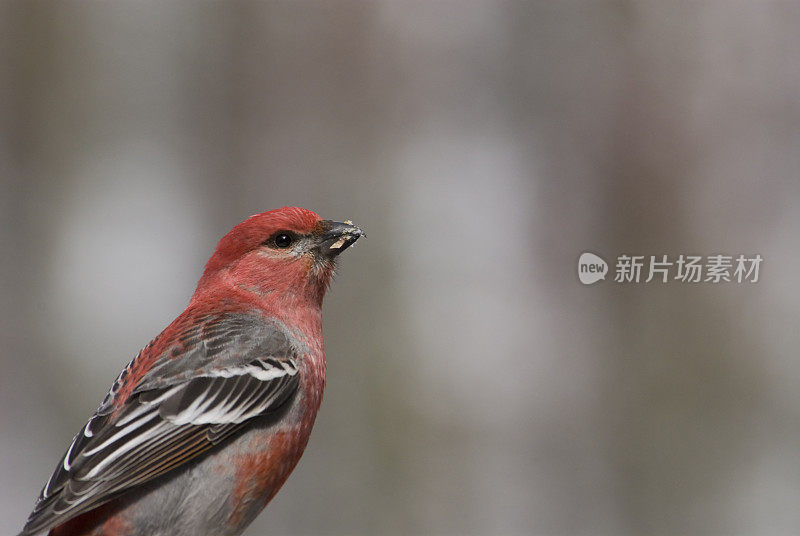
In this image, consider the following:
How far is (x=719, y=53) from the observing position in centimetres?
711

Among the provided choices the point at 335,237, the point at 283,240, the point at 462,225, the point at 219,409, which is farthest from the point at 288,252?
the point at 462,225

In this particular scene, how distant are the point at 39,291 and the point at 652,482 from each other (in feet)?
17.4

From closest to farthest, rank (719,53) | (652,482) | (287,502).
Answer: (287,502) → (652,482) → (719,53)

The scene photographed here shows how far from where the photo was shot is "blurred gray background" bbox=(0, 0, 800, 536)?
6109 mm

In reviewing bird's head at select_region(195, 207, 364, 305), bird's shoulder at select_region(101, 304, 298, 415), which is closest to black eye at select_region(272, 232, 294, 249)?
bird's head at select_region(195, 207, 364, 305)

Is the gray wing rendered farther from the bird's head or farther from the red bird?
the bird's head

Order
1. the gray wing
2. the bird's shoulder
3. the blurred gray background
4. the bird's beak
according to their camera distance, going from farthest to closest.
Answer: the blurred gray background
the bird's beak
the bird's shoulder
the gray wing

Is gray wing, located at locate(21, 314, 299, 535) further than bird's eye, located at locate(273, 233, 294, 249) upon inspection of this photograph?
No

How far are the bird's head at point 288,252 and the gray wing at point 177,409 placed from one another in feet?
0.49

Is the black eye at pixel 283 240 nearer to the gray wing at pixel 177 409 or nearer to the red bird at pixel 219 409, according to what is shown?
the red bird at pixel 219 409

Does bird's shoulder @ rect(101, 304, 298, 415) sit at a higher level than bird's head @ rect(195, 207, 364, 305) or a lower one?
lower

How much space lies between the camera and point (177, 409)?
196 cm

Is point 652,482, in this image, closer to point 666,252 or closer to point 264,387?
point 666,252

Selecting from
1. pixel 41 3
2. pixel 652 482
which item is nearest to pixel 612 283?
pixel 652 482
